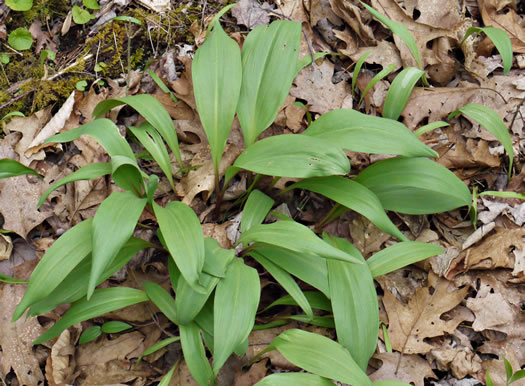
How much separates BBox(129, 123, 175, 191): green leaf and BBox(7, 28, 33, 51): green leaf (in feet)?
3.41

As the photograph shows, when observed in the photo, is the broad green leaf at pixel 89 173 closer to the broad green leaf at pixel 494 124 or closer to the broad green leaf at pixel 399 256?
the broad green leaf at pixel 399 256

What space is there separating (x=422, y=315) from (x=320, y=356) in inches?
21.1

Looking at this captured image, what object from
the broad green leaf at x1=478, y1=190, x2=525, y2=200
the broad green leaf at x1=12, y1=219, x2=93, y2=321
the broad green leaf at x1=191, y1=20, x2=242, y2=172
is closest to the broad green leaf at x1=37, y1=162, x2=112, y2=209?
the broad green leaf at x1=12, y1=219, x2=93, y2=321

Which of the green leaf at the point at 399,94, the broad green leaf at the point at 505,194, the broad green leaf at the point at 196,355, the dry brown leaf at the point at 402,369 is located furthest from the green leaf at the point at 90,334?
the broad green leaf at the point at 505,194

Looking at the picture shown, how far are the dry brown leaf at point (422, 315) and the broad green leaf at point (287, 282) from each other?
361 millimetres

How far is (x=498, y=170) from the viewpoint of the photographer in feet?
7.38

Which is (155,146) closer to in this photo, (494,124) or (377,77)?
(377,77)

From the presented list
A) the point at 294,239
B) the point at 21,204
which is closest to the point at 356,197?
the point at 294,239

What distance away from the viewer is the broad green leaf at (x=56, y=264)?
156 centimetres

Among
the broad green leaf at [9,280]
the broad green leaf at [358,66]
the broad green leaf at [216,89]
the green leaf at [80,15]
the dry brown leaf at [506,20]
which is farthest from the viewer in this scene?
the green leaf at [80,15]

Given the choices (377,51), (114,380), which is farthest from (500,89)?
(114,380)

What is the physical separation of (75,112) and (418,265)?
1792 mm

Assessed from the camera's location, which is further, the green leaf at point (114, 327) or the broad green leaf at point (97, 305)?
the green leaf at point (114, 327)

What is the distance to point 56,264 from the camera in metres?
1.59
